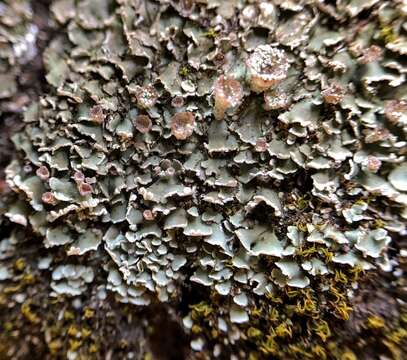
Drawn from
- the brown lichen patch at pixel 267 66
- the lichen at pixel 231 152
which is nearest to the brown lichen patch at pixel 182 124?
the lichen at pixel 231 152

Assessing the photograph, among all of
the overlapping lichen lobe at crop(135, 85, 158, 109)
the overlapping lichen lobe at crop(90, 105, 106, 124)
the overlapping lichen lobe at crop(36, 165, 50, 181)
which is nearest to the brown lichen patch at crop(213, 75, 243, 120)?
the overlapping lichen lobe at crop(135, 85, 158, 109)

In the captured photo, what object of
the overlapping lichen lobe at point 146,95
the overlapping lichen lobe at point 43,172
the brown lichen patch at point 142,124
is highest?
the overlapping lichen lobe at point 146,95

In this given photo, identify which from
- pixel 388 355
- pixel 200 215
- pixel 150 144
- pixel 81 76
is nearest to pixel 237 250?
pixel 200 215

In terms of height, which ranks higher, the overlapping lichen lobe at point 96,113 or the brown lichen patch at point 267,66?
the brown lichen patch at point 267,66

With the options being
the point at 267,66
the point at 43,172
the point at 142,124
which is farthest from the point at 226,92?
the point at 43,172

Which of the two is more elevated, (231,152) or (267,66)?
(267,66)

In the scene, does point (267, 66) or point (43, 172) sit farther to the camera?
point (43, 172)

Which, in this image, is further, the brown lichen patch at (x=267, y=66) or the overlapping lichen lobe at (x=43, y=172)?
the overlapping lichen lobe at (x=43, y=172)

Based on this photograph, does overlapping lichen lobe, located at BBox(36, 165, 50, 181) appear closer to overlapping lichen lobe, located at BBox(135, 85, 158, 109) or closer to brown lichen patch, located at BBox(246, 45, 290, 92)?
overlapping lichen lobe, located at BBox(135, 85, 158, 109)

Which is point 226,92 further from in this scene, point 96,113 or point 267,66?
point 96,113

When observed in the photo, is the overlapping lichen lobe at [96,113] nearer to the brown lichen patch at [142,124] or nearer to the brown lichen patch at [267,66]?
the brown lichen patch at [142,124]

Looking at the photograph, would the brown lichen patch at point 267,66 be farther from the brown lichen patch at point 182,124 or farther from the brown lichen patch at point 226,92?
the brown lichen patch at point 182,124
